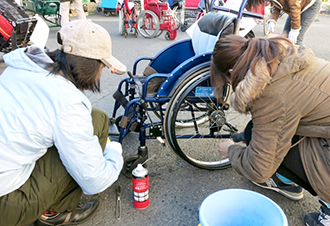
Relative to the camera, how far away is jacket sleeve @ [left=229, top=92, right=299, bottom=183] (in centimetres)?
137

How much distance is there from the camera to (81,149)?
1.34 metres

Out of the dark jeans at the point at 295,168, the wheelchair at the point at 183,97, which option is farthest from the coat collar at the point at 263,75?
the wheelchair at the point at 183,97

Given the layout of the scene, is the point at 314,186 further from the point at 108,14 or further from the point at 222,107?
the point at 108,14

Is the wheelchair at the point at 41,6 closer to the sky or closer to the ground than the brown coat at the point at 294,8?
closer to the ground

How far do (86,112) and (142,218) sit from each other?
2.64 ft

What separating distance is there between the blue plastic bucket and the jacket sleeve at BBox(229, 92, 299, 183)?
137mm

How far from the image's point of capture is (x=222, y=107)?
83.4 inches

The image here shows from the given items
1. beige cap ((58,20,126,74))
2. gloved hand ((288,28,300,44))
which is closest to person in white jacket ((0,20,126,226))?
beige cap ((58,20,126,74))

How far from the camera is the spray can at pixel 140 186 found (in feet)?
5.78

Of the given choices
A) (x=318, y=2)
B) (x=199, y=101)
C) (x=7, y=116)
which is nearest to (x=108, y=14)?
(x=318, y=2)

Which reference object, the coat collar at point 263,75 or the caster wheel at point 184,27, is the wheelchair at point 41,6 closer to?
the caster wheel at point 184,27

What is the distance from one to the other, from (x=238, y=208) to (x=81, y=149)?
0.79m

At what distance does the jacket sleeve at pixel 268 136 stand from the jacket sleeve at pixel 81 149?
2.33 feet

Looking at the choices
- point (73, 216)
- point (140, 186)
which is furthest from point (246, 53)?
point (73, 216)
